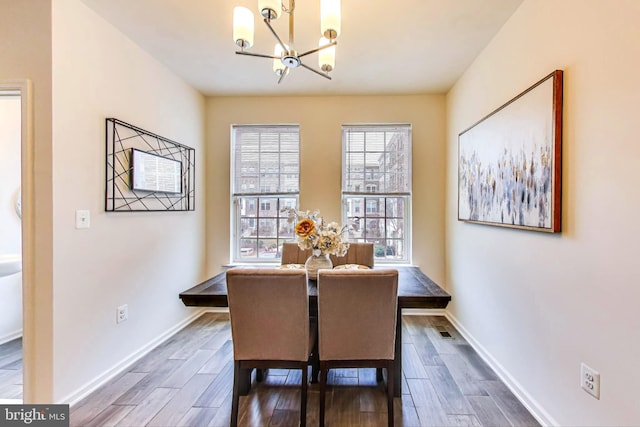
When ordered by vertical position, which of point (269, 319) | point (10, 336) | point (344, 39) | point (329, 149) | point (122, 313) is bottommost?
point (10, 336)

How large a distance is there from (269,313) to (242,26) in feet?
4.96

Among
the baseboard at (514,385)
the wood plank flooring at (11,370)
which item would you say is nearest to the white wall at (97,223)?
Result: the wood plank flooring at (11,370)

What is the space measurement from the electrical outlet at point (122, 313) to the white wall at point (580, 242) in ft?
9.46

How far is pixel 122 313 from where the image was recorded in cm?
230

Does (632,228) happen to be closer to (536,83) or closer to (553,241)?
(553,241)

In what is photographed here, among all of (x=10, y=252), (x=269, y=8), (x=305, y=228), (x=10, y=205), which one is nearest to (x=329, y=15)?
(x=269, y=8)

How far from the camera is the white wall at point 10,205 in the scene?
8.94 ft

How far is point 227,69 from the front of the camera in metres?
2.88

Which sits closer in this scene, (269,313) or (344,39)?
(269,313)

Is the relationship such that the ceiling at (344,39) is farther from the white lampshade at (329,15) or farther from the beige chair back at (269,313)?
the beige chair back at (269,313)

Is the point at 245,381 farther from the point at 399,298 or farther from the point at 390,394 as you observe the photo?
the point at 399,298

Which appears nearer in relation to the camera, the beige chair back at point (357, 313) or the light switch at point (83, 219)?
the beige chair back at point (357, 313)

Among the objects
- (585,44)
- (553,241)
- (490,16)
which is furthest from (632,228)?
(490,16)

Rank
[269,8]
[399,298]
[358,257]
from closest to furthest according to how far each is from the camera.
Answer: [269,8] < [399,298] < [358,257]
